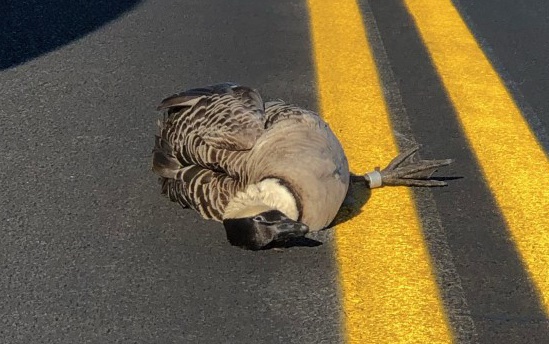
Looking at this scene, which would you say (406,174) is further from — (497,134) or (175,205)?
(175,205)

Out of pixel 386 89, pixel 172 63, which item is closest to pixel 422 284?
pixel 386 89

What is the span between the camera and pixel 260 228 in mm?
2830

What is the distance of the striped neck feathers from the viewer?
2957mm

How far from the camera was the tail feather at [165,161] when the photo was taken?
346 centimetres

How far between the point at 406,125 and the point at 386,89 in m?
0.40

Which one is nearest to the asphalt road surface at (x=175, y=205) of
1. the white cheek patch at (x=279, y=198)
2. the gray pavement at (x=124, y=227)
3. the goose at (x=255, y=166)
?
the gray pavement at (x=124, y=227)

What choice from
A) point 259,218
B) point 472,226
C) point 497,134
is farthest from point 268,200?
point 497,134

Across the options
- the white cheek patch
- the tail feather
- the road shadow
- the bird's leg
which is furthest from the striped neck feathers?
the road shadow

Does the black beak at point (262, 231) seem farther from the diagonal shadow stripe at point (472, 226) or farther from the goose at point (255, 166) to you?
the diagonal shadow stripe at point (472, 226)

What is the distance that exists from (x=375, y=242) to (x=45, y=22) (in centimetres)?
267

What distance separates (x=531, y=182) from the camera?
370 centimetres

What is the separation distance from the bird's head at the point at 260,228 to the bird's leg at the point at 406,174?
31.8 inches

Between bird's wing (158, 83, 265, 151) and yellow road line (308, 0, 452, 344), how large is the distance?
0.44 meters

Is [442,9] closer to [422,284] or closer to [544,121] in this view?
[544,121]
